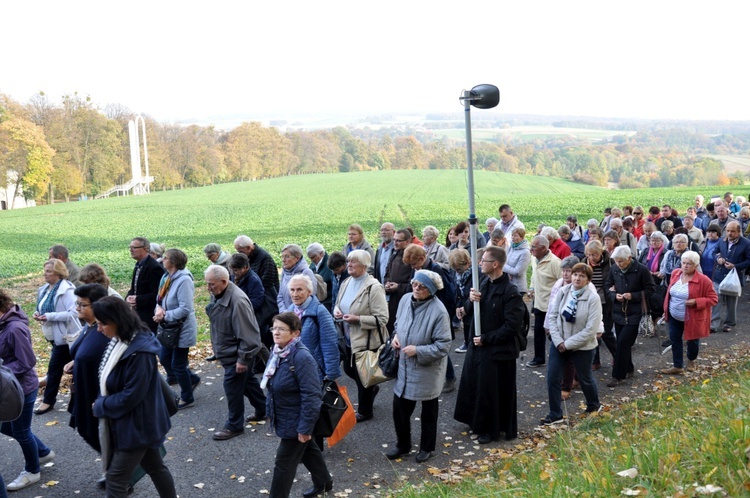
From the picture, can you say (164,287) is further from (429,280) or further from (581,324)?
(581,324)

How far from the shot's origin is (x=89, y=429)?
19.7ft

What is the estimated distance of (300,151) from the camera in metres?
142

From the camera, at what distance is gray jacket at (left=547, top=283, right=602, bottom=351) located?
7648 mm

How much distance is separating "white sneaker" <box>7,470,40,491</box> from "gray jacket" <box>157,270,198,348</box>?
2.21 metres

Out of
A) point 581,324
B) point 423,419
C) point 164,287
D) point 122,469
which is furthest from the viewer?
point 164,287

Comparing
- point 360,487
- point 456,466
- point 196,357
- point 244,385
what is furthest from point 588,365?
point 196,357

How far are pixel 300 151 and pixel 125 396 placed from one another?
139 metres

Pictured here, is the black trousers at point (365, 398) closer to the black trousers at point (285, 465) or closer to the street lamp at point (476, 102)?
the street lamp at point (476, 102)

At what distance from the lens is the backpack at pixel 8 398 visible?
5.29 metres

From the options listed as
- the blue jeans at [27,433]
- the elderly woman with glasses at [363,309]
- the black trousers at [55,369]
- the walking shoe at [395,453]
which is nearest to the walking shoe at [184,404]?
the black trousers at [55,369]

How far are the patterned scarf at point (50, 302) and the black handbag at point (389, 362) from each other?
13.6ft

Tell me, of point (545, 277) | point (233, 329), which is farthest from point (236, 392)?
point (545, 277)

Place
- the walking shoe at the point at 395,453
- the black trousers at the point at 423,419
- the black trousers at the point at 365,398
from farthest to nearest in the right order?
the black trousers at the point at 365,398
the walking shoe at the point at 395,453
the black trousers at the point at 423,419

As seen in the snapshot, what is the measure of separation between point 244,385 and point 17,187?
254ft
